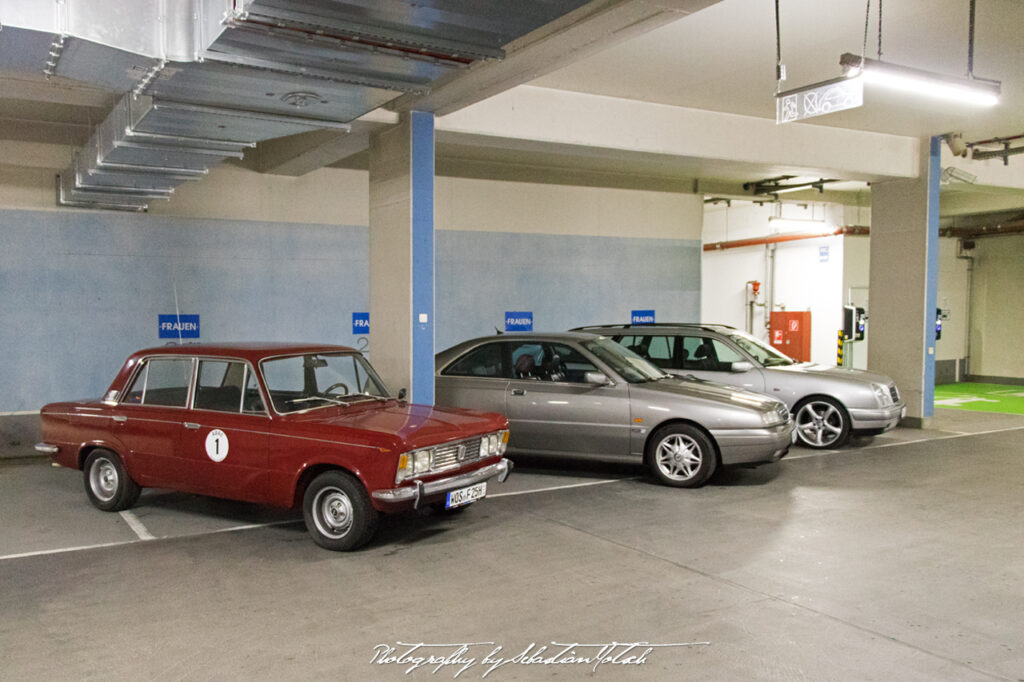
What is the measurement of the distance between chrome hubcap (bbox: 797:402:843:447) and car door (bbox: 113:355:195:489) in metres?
7.54

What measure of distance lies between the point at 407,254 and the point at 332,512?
3.44 m

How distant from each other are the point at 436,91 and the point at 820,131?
6.48 m

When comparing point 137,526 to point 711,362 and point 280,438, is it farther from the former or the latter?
point 711,362

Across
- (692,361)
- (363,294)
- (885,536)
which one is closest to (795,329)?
(692,361)

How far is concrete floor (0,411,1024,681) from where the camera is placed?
13.1ft

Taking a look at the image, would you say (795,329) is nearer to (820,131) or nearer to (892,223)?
(892,223)

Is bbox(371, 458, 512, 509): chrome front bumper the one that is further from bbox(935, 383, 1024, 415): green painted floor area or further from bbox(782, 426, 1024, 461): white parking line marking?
bbox(935, 383, 1024, 415): green painted floor area

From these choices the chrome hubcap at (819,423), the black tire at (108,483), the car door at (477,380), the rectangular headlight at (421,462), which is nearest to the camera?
the rectangular headlight at (421,462)

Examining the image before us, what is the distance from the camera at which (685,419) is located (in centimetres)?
795

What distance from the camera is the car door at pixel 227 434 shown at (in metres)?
6.09

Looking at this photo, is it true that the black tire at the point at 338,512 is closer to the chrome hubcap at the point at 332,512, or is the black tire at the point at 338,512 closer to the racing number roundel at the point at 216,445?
the chrome hubcap at the point at 332,512

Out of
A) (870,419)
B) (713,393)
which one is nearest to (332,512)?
(713,393)

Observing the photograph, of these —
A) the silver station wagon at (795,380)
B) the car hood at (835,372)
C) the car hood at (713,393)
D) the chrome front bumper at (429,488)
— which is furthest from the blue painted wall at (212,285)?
the car hood at (835,372)

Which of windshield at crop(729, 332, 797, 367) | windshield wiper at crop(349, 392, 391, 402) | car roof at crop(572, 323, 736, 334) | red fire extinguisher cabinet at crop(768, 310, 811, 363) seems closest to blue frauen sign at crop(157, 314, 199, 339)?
windshield wiper at crop(349, 392, 391, 402)
